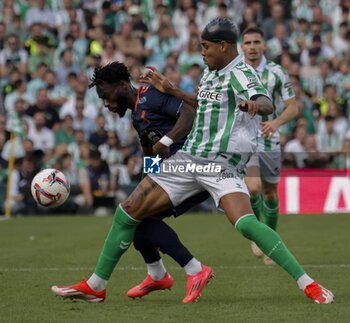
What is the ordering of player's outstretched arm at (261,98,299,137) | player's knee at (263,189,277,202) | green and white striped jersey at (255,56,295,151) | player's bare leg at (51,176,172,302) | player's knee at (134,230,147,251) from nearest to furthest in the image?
player's bare leg at (51,176,172,302) < player's knee at (134,230,147,251) < player's outstretched arm at (261,98,299,137) < green and white striped jersey at (255,56,295,151) < player's knee at (263,189,277,202)

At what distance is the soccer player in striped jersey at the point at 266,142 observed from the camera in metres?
11.5

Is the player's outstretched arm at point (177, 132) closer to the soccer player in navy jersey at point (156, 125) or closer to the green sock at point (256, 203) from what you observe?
the soccer player in navy jersey at point (156, 125)

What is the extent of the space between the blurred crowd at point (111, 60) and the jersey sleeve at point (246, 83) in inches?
421

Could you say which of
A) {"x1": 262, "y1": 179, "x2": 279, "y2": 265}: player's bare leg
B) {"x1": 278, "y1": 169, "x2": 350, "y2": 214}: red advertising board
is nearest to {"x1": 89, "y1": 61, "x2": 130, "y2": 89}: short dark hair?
{"x1": 262, "y1": 179, "x2": 279, "y2": 265}: player's bare leg

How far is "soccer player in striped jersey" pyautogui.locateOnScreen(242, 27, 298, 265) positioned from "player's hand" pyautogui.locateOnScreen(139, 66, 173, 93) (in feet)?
10.1

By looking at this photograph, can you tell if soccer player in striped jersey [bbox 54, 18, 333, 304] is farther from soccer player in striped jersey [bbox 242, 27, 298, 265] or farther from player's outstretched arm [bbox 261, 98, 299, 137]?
soccer player in striped jersey [bbox 242, 27, 298, 265]

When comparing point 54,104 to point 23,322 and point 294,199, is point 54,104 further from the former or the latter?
point 23,322

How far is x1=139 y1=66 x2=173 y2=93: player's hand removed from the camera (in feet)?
27.4

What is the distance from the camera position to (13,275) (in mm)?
10281

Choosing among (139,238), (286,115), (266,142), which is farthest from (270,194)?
(139,238)

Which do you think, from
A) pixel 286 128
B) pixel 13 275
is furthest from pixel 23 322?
pixel 286 128

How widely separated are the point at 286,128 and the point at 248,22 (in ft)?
9.31

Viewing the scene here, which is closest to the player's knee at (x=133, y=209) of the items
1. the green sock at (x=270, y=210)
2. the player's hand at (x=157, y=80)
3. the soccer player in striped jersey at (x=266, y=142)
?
the player's hand at (x=157, y=80)

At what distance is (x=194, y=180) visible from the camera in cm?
823
